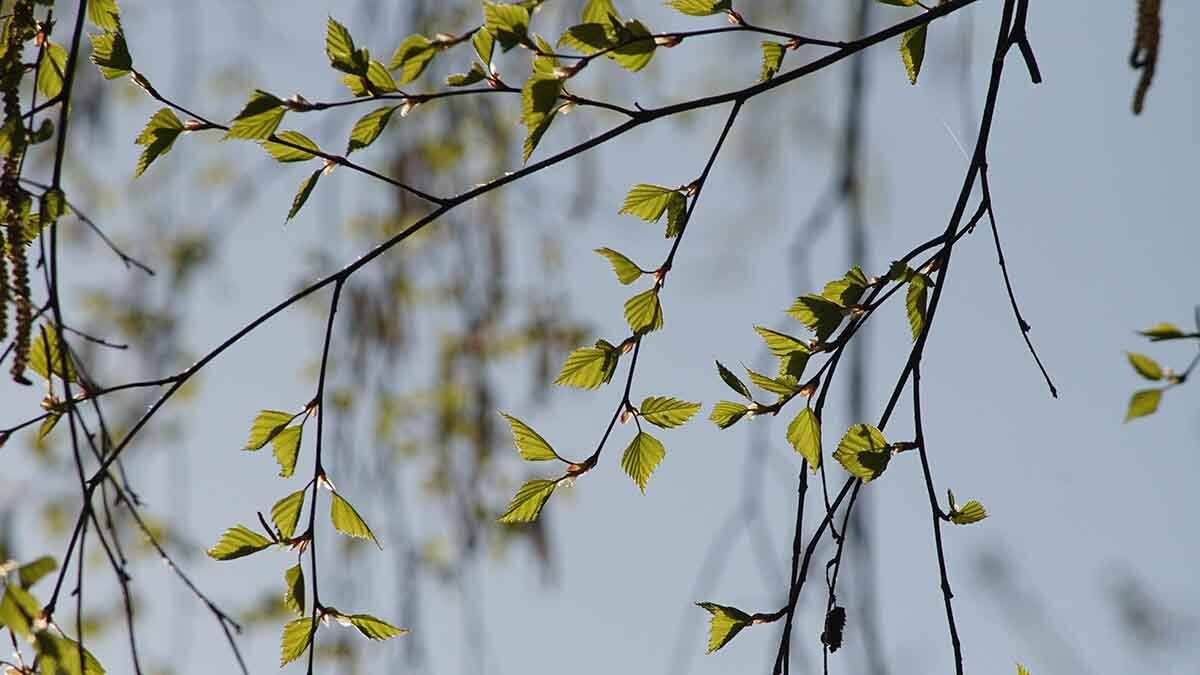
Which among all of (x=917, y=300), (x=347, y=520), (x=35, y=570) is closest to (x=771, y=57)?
(x=917, y=300)

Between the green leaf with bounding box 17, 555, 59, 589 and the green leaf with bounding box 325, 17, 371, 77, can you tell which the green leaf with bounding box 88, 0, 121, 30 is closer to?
the green leaf with bounding box 325, 17, 371, 77

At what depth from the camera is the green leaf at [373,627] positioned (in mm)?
759

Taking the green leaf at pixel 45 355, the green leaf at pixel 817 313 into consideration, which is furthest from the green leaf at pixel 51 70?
the green leaf at pixel 817 313

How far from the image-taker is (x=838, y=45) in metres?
0.72

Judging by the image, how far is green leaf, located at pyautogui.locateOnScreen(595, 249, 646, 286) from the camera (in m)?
0.78

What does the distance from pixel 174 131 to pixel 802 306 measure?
37 centimetres

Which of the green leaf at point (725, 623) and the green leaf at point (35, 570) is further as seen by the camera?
the green leaf at point (725, 623)

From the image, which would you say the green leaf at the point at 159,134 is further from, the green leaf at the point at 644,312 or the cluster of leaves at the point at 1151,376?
the cluster of leaves at the point at 1151,376

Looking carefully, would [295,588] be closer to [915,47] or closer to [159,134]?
[159,134]

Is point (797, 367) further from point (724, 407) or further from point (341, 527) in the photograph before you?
point (341, 527)

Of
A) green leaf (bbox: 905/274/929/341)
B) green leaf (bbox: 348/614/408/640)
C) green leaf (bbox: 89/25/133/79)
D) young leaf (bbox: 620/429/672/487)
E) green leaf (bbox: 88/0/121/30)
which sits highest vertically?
Result: green leaf (bbox: 88/0/121/30)

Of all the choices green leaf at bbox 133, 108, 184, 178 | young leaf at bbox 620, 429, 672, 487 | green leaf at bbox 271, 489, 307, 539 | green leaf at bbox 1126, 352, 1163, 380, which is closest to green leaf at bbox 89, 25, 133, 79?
green leaf at bbox 133, 108, 184, 178

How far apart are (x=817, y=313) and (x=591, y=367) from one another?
13 centimetres

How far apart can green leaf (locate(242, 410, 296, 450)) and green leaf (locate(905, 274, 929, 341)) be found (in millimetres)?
367
